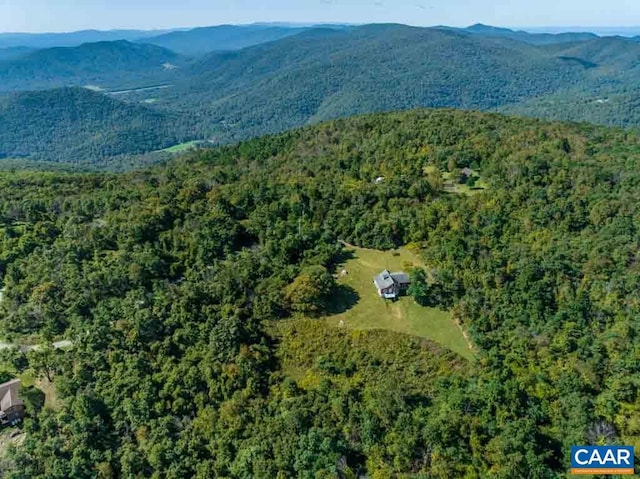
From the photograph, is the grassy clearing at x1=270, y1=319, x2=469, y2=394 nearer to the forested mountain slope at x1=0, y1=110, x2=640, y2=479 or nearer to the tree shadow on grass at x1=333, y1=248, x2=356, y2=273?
the forested mountain slope at x1=0, y1=110, x2=640, y2=479

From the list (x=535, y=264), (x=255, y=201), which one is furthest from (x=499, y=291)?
(x=255, y=201)

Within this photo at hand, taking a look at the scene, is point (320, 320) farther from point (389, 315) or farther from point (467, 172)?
point (467, 172)

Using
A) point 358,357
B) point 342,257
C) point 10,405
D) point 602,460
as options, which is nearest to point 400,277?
point 342,257

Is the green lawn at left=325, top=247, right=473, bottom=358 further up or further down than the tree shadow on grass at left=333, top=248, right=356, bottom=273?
further down

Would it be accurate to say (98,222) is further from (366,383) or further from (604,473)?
(604,473)

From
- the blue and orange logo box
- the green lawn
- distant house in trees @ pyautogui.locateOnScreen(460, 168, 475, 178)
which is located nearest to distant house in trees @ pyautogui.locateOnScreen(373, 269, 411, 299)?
the green lawn

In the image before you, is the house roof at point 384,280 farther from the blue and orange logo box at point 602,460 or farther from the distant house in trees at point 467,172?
the distant house in trees at point 467,172
